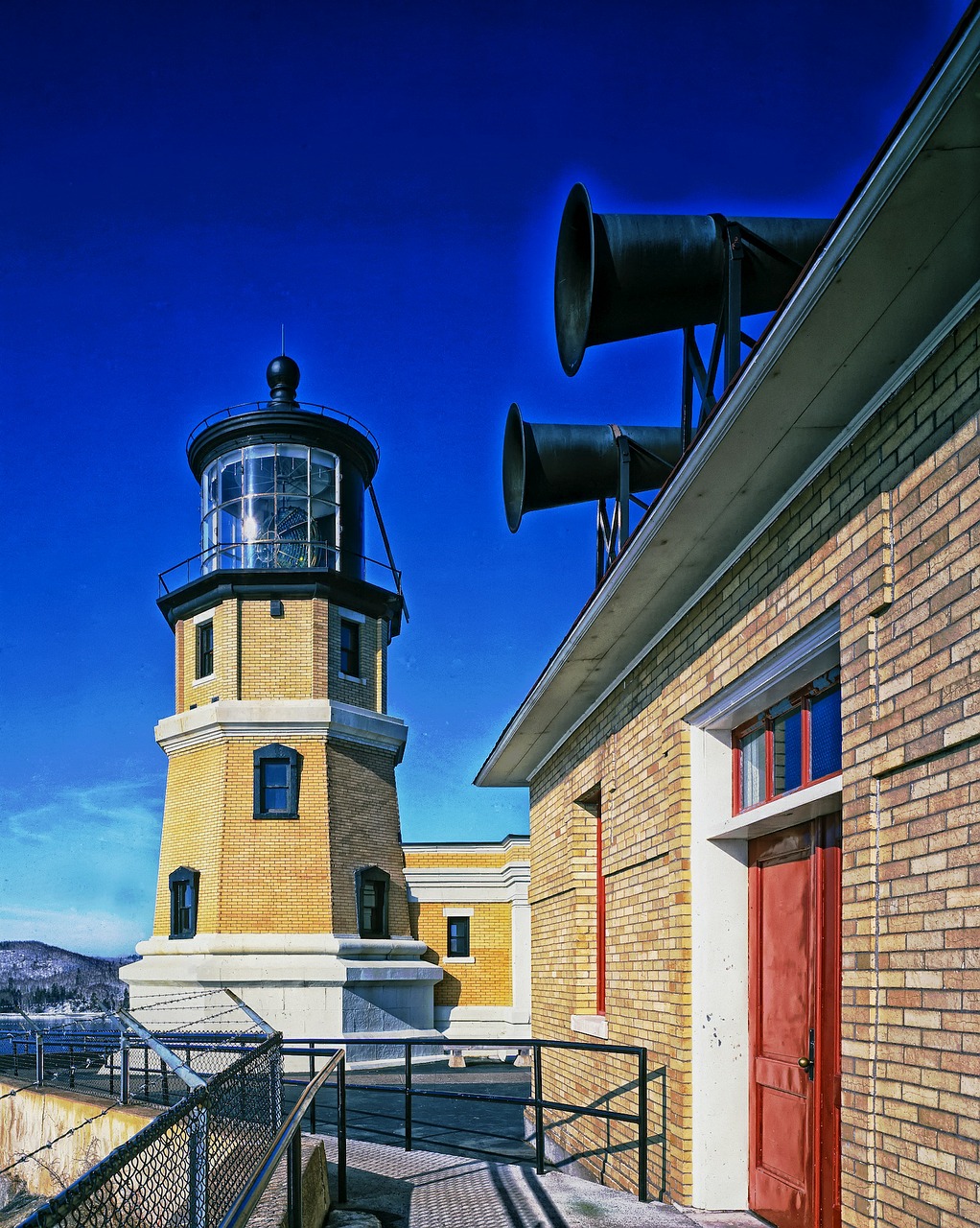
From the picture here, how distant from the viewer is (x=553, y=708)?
10.0m

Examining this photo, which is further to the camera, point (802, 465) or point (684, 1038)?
point (684, 1038)

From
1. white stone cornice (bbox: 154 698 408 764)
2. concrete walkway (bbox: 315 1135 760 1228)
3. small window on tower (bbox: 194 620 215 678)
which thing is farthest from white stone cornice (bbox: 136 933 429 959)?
concrete walkway (bbox: 315 1135 760 1228)

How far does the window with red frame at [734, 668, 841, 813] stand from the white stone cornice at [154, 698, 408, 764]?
57.0ft

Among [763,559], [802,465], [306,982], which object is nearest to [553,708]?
[763,559]

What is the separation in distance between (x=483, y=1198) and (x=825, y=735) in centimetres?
352

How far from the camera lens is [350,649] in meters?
25.0

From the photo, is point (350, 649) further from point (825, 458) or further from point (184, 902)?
point (825, 458)

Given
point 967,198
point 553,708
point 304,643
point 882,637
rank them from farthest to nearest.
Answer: point 304,643 < point 553,708 < point 882,637 < point 967,198

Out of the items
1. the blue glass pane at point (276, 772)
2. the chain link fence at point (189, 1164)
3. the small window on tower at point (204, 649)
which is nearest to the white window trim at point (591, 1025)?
the chain link fence at point (189, 1164)

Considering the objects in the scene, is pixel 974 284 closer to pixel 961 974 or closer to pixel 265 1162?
pixel 961 974

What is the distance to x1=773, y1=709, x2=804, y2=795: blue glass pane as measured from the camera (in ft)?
18.9

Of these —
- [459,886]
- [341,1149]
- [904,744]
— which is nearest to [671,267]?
[904,744]

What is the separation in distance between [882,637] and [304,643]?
2009 centimetres

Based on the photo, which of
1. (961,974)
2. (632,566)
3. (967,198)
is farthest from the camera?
(632,566)
